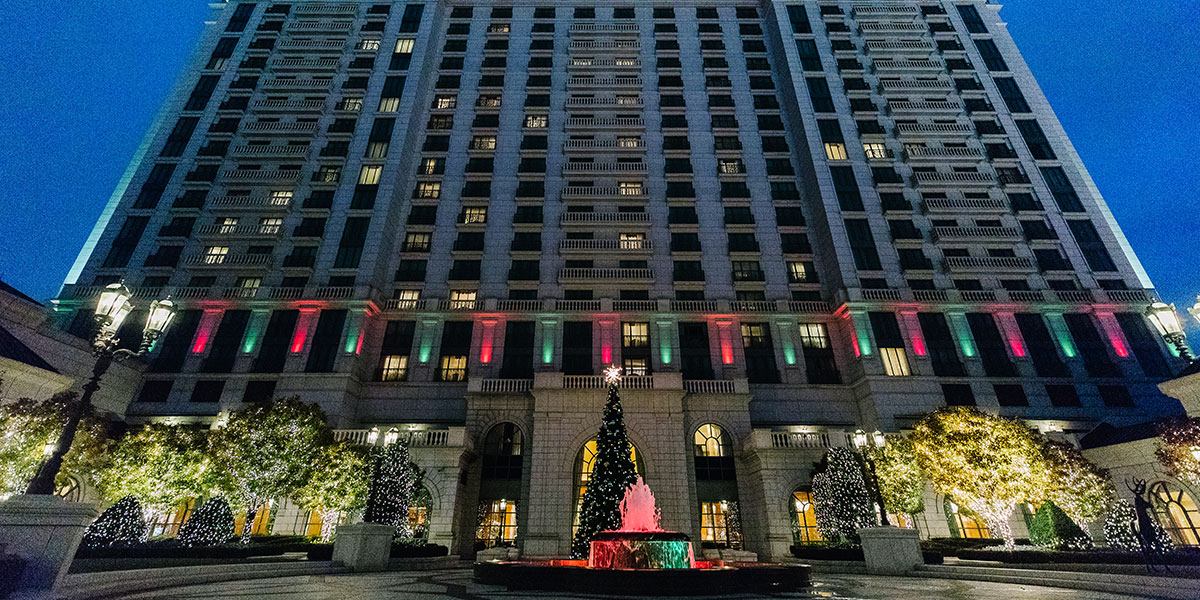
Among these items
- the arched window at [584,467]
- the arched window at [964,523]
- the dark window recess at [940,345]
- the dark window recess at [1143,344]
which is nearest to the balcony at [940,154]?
the dark window recess at [940,345]

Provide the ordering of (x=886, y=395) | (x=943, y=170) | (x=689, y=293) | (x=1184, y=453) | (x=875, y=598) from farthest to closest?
(x=943, y=170) → (x=689, y=293) → (x=886, y=395) → (x=1184, y=453) → (x=875, y=598)

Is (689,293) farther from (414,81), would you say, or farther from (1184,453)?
(414,81)

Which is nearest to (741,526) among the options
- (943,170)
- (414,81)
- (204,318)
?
(943,170)

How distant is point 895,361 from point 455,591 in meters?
32.0

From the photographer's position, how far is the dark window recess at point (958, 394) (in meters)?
32.3

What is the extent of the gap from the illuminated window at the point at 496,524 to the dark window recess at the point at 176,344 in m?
23.4

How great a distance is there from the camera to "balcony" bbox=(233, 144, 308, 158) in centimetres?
Answer: 4312

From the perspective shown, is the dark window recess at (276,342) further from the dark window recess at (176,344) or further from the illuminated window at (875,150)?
the illuminated window at (875,150)

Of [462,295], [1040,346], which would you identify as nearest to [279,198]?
[462,295]

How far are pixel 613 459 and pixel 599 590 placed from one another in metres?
10.7

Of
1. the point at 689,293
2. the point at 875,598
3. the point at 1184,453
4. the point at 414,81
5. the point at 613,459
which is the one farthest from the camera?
the point at 414,81

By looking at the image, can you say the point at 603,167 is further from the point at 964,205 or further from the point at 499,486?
the point at 964,205

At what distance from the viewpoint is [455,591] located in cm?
1238

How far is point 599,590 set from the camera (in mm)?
11961
